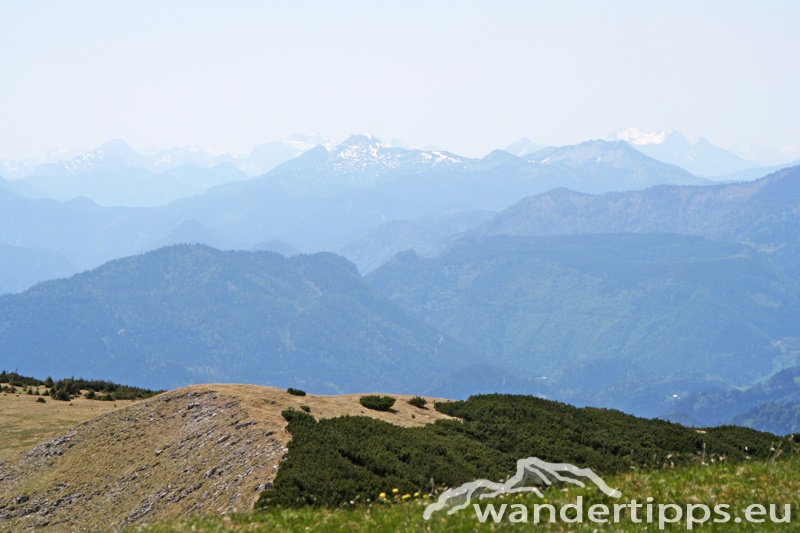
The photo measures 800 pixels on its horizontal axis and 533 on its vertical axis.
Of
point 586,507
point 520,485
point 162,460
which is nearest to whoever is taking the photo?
point 586,507

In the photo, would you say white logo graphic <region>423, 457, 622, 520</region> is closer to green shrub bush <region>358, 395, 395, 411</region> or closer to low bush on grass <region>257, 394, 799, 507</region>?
low bush on grass <region>257, 394, 799, 507</region>

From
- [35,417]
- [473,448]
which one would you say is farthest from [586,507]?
[35,417]

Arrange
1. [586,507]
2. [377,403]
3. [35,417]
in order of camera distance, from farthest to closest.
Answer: [35,417] < [377,403] < [586,507]

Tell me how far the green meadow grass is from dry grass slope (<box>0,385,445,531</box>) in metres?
5.22

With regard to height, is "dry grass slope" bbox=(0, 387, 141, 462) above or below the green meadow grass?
above

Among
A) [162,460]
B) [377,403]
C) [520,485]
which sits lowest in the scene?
[520,485]

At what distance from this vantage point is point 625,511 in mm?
15281

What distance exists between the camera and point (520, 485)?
67.4 ft

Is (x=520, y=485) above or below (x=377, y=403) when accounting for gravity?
below

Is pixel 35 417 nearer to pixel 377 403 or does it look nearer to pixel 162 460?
pixel 162 460

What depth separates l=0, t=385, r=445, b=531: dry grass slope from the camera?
2469 centimetres

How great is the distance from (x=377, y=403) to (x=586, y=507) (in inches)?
822

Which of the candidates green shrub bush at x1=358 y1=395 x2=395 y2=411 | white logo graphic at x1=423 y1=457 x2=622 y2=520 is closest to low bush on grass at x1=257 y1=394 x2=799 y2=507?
white logo graphic at x1=423 y1=457 x2=622 y2=520

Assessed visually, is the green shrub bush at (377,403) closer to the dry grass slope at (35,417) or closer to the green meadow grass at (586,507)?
the green meadow grass at (586,507)
